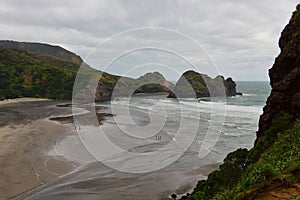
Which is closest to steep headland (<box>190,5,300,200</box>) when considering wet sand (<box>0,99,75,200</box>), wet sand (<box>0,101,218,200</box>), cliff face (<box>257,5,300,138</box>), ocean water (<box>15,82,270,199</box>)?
cliff face (<box>257,5,300,138</box>)

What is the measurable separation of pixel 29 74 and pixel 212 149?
85.9 meters

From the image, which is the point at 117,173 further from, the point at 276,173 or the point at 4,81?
the point at 4,81

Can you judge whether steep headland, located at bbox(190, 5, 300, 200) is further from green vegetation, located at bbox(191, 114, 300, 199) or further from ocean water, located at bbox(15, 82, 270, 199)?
ocean water, located at bbox(15, 82, 270, 199)

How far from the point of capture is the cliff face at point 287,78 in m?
15.1

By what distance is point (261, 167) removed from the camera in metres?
9.18

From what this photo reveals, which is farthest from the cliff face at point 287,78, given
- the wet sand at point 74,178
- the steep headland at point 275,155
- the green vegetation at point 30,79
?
the green vegetation at point 30,79

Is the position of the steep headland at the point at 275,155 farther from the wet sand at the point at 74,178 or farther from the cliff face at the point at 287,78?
the wet sand at the point at 74,178

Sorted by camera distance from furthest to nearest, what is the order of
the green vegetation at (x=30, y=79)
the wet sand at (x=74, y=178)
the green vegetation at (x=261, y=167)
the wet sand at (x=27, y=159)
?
1. the green vegetation at (x=30, y=79)
2. the wet sand at (x=27, y=159)
3. the wet sand at (x=74, y=178)
4. the green vegetation at (x=261, y=167)

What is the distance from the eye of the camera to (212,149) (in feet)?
98.0

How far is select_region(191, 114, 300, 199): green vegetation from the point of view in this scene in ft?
26.3

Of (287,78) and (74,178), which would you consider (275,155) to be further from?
(74,178)

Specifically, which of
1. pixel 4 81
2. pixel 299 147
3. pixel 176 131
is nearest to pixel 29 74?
pixel 4 81

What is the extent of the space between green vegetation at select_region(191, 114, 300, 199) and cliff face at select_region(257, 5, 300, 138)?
2.67 ft

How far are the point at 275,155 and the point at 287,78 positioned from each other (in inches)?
234
